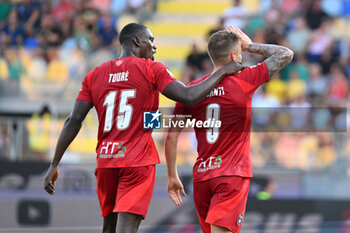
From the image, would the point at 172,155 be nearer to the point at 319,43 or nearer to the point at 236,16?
the point at 319,43

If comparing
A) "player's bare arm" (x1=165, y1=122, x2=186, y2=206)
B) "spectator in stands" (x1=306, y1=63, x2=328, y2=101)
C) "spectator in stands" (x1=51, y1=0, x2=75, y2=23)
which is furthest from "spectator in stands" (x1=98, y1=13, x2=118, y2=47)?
"player's bare arm" (x1=165, y1=122, x2=186, y2=206)

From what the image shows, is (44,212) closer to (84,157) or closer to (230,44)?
(84,157)

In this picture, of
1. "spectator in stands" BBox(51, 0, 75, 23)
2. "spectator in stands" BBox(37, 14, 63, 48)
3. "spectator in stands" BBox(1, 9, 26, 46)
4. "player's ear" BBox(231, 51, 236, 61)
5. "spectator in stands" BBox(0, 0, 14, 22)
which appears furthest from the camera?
"spectator in stands" BBox(0, 0, 14, 22)

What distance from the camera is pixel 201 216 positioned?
5.69 m

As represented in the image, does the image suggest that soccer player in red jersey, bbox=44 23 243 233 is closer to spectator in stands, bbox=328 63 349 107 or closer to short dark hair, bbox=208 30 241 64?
short dark hair, bbox=208 30 241 64

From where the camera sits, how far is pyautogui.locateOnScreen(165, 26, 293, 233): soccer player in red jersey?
216 inches

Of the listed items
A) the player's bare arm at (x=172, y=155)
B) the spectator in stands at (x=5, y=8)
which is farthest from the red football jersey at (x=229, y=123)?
the spectator in stands at (x=5, y=8)

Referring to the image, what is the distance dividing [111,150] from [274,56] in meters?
1.52

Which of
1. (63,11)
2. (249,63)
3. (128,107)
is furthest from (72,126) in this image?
(63,11)

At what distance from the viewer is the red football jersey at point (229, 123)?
553cm

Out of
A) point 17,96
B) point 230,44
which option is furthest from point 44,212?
Answer: point 230,44

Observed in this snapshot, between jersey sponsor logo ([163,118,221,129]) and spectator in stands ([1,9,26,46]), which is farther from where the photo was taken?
spectator in stands ([1,9,26,46])

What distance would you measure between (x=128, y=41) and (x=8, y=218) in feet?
18.0

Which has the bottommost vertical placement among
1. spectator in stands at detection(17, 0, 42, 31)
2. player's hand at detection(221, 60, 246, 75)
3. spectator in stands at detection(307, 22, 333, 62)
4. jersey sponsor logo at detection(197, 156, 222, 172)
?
jersey sponsor logo at detection(197, 156, 222, 172)
